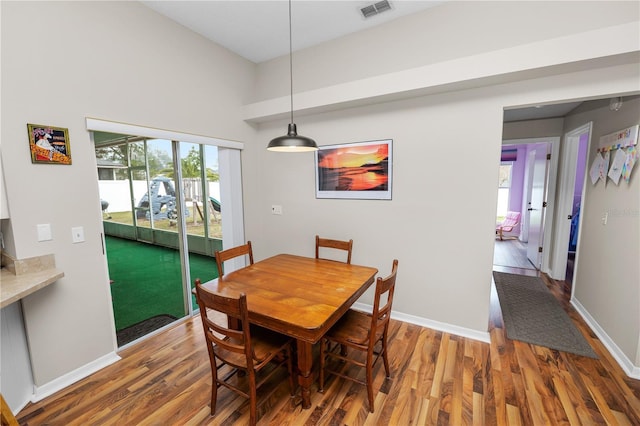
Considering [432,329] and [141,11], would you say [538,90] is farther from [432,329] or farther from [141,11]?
[141,11]

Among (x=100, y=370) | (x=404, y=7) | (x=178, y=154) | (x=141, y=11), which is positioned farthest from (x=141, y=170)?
(x=404, y=7)

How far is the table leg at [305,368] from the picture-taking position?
5.48 ft

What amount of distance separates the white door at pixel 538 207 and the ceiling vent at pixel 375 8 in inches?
147

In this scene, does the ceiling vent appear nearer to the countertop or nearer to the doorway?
the doorway

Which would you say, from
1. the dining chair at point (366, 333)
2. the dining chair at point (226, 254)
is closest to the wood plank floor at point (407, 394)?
the dining chair at point (366, 333)

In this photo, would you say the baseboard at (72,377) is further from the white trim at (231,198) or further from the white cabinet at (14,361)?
the white trim at (231,198)

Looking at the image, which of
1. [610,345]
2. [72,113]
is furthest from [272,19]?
[610,345]

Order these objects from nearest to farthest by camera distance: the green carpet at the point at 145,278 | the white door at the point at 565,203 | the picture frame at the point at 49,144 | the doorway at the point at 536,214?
the picture frame at the point at 49,144, the green carpet at the point at 145,278, the white door at the point at 565,203, the doorway at the point at 536,214

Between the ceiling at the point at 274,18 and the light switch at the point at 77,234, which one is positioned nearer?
the light switch at the point at 77,234

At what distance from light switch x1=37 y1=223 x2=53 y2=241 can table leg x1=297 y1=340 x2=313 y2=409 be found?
75.2 inches

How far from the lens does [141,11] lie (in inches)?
90.4

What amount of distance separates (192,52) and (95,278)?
231 cm

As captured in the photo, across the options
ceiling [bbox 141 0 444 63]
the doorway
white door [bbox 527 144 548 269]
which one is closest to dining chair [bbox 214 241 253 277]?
ceiling [bbox 141 0 444 63]

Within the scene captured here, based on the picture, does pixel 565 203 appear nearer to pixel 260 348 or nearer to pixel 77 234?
pixel 260 348
